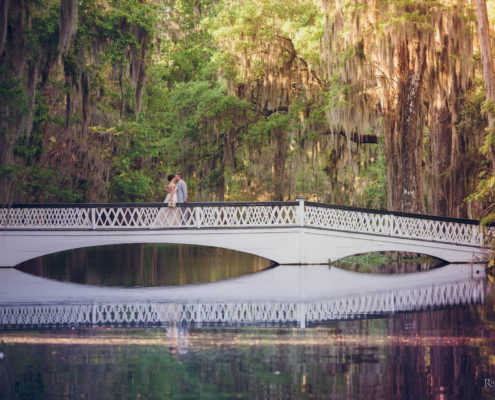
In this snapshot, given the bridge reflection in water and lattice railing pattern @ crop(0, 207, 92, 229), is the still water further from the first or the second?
lattice railing pattern @ crop(0, 207, 92, 229)

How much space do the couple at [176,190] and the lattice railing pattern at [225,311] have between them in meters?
10.7

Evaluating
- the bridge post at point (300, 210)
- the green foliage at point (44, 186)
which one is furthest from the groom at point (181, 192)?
the bridge post at point (300, 210)

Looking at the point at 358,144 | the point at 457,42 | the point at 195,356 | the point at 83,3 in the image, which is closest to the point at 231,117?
the point at 358,144

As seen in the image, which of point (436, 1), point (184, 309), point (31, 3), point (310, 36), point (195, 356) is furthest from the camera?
point (310, 36)

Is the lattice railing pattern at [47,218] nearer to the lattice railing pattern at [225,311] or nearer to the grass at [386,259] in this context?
the grass at [386,259]

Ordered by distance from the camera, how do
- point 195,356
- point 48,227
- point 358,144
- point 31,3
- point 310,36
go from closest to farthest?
point 195,356 < point 31,3 < point 48,227 < point 310,36 < point 358,144

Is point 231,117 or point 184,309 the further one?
point 231,117

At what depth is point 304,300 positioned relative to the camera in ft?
42.3

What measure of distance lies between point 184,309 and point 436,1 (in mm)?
12635

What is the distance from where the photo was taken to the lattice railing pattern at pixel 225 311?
10602 millimetres

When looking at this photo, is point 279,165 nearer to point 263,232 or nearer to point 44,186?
point 263,232

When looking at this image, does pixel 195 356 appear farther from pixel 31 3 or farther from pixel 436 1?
pixel 436 1

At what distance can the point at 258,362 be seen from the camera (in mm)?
7461

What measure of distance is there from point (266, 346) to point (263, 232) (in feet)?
44.1
